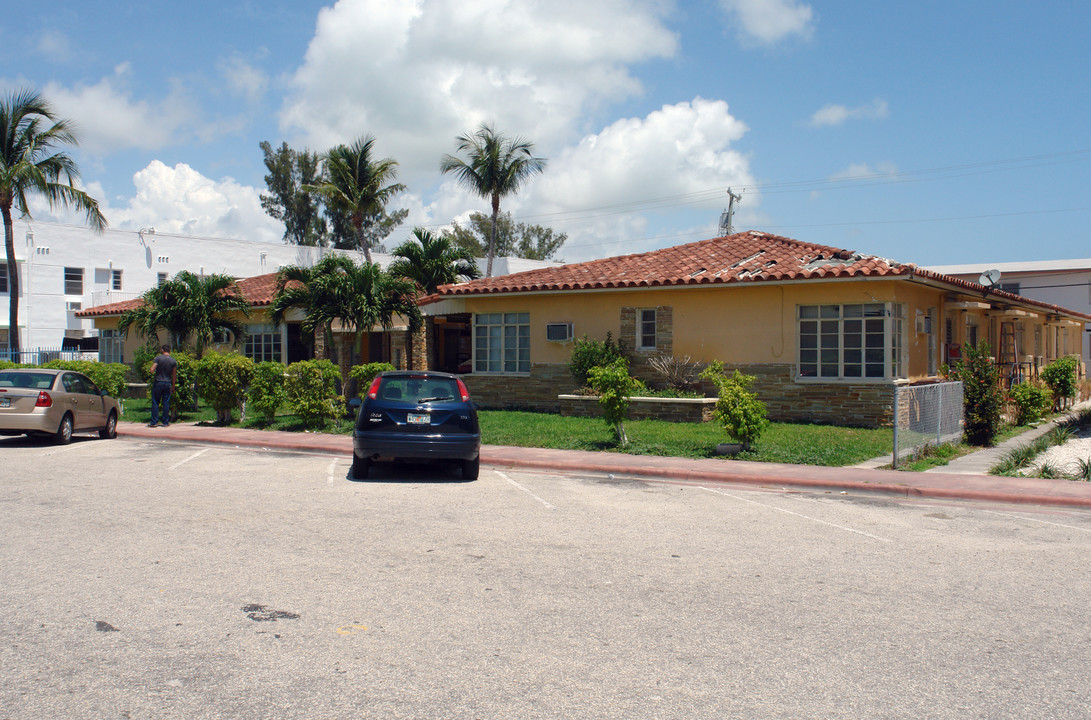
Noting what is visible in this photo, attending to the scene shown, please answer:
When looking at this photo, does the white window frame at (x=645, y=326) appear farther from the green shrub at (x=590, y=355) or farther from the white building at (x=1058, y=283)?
the white building at (x=1058, y=283)

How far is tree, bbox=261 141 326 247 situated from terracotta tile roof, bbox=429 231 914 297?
34.9 m

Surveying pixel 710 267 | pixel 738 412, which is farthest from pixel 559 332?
pixel 738 412

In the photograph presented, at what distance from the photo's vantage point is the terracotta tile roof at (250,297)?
2831 cm

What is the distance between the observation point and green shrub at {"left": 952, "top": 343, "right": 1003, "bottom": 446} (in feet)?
51.8

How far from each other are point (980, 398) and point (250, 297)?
2271 centimetres

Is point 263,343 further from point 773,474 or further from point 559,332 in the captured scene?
point 773,474

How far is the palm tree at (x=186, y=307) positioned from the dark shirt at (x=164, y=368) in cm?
692

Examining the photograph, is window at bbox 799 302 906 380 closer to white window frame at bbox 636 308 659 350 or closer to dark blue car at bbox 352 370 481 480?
white window frame at bbox 636 308 659 350

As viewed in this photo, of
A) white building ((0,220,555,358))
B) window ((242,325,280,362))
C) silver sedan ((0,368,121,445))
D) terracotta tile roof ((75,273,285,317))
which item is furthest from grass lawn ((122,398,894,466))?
white building ((0,220,555,358))

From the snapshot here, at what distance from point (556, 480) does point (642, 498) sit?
1974 mm

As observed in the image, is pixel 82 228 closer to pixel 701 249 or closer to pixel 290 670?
pixel 701 249

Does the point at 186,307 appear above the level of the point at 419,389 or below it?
above

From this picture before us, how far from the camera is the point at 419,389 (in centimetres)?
1201

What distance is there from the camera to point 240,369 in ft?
63.0
